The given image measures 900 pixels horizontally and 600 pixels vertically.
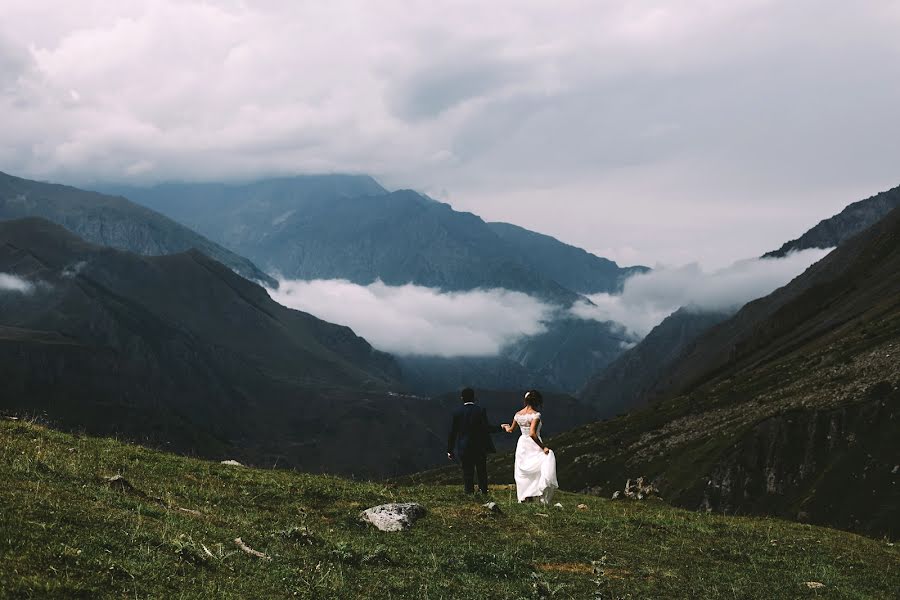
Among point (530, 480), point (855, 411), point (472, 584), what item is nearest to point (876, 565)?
point (530, 480)

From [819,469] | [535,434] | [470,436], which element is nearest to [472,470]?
[470,436]

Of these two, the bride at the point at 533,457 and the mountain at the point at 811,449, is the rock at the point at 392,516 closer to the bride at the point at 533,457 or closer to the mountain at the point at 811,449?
the bride at the point at 533,457

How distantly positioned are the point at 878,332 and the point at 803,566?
16978 cm

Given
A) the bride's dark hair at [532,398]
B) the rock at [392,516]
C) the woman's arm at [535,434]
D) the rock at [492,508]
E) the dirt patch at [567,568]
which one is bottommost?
the dirt patch at [567,568]

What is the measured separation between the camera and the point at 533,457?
98.6ft

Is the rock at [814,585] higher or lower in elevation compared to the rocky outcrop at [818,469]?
higher

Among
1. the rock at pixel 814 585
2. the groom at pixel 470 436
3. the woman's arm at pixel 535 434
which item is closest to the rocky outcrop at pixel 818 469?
the woman's arm at pixel 535 434

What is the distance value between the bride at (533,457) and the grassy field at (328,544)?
122cm

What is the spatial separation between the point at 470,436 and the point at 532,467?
2626 millimetres

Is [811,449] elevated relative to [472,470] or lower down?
lower down

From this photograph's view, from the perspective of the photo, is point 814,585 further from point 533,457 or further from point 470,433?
point 470,433

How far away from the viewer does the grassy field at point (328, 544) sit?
1454cm

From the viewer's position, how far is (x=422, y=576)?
18.0 metres

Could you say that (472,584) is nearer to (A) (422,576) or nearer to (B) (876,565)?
(A) (422,576)
